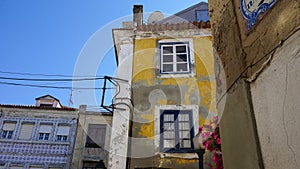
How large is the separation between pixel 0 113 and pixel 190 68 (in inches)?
582

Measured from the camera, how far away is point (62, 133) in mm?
17109

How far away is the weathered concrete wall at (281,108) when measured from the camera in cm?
169

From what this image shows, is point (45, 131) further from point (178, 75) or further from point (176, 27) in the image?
point (176, 27)

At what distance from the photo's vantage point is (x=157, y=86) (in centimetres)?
1023

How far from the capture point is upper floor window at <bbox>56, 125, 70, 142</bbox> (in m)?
17.0

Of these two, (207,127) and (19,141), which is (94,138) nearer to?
(19,141)

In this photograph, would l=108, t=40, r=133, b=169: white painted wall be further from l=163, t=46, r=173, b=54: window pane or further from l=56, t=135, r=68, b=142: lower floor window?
l=56, t=135, r=68, b=142: lower floor window

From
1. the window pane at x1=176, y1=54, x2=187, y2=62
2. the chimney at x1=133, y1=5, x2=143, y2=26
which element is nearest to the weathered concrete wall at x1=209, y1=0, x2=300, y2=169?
the window pane at x1=176, y1=54, x2=187, y2=62

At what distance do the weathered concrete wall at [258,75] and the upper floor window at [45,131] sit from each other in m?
16.7

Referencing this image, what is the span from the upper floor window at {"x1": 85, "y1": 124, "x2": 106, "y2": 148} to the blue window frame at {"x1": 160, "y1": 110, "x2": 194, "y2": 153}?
312 inches

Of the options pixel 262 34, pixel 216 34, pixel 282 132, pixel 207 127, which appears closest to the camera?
pixel 282 132

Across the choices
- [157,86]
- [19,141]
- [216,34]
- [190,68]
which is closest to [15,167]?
[19,141]

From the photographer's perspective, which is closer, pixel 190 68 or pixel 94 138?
pixel 190 68

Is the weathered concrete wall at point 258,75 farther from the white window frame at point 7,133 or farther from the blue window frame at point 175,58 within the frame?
the white window frame at point 7,133
